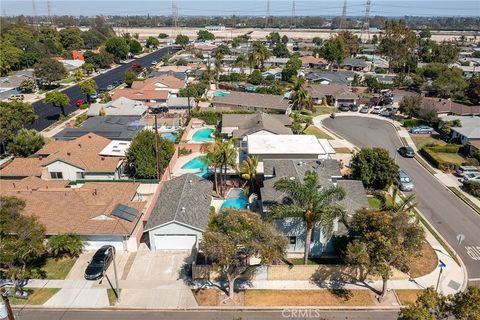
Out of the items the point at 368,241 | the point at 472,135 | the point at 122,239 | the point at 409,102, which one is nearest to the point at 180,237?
the point at 122,239

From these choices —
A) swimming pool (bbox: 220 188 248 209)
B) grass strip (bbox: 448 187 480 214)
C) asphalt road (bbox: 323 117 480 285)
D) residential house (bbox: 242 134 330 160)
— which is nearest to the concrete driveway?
swimming pool (bbox: 220 188 248 209)

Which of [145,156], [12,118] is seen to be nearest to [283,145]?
[145,156]

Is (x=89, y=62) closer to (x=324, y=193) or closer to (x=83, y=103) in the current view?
(x=83, y=103)

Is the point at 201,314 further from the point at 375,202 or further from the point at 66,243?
the point at 375,202

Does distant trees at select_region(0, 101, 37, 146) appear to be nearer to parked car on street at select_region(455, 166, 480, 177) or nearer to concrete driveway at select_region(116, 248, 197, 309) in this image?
concrete driveway at select_region(116, 248, 197, 309)

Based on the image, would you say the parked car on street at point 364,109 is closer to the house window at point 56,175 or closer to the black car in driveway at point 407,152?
the black car in driveway at point 407,152

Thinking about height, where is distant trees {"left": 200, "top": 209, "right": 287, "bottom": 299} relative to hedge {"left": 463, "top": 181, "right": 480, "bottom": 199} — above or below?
above
